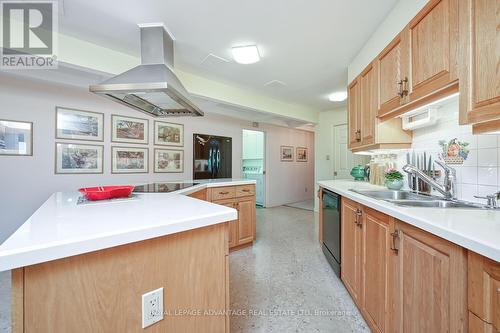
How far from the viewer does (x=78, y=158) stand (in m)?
2.79

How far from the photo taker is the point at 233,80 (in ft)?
9.89

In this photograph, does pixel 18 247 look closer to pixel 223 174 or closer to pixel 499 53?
pixel 499 53

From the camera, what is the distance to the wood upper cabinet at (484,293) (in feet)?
2.04

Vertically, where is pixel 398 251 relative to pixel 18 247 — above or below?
below

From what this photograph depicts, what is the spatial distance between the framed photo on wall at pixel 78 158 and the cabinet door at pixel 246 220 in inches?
82.6

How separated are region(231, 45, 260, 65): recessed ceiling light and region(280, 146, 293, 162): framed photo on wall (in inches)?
143

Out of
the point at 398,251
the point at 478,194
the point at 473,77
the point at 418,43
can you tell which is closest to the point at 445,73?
the point at 473,77

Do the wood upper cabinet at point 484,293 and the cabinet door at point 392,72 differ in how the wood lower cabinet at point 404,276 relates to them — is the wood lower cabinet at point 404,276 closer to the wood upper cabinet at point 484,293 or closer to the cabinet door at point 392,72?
the wood upper cabinet at point 484,293

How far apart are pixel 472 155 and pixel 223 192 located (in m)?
2.18

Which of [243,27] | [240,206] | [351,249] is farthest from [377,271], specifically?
[243,27]

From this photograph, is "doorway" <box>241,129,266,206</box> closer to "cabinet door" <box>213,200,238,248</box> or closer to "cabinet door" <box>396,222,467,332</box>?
"cabinet door" <box>213,200,238,248</box>

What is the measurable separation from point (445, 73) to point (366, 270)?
4.14ft

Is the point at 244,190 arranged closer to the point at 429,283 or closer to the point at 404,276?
the point at 404,276

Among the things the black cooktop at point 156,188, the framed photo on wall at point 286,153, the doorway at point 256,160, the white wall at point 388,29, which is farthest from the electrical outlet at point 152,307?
the framed photo on wall at point 286,153
